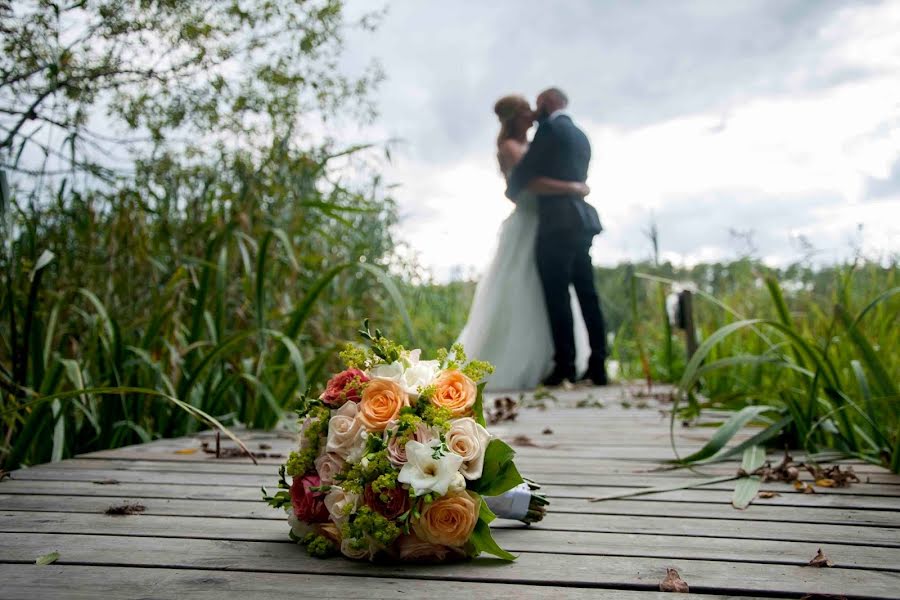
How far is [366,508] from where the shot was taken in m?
1.09

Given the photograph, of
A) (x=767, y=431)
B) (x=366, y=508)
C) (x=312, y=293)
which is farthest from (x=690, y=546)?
(x=312, y=293)

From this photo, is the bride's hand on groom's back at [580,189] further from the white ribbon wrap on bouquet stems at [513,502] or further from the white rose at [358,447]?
the white rose at [358,447]

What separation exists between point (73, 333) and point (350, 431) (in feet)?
6.22

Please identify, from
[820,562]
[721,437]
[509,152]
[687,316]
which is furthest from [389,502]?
→ [509,152]

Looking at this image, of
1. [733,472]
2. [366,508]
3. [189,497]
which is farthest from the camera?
[733,472]

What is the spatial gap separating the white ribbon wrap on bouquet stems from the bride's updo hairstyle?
4.80 m

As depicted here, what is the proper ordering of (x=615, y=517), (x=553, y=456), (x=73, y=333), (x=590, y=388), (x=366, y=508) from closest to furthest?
1. (x=366, y=508)
2. (x=615, y=517)
3. (x=553, y=456)
4. (x=73, y=333)
5. (x=590, y=388)

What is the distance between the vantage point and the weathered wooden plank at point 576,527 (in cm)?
130

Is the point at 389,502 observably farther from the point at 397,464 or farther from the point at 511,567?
the point at 511,567

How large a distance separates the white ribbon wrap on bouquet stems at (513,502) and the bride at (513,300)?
4.36 metres

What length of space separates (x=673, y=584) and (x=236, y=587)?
0.57 meters

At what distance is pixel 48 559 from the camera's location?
1.13m

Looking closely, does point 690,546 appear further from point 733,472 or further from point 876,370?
point 876,370

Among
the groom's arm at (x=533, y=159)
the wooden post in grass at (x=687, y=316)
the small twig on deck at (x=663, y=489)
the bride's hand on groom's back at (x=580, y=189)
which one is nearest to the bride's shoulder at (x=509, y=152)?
the groom's arm at (x=533, y=159)
